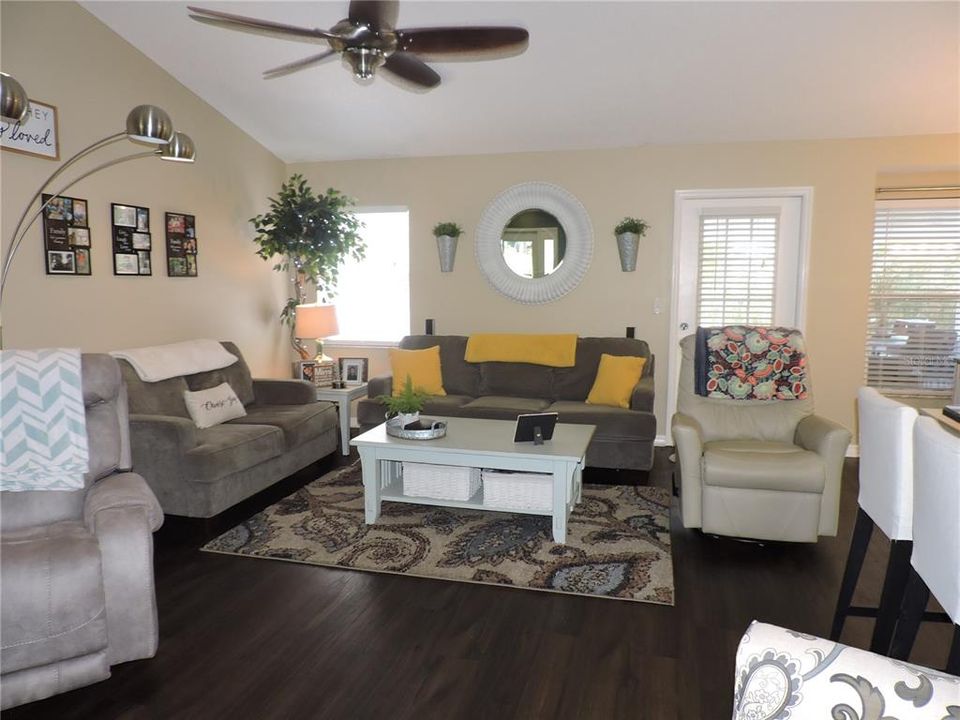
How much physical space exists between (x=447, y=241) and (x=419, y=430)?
2292 mm

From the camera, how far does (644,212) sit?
497cm

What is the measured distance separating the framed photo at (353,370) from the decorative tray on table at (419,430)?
186 cm

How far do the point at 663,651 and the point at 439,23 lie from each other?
3.20m

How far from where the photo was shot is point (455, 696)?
2025mm

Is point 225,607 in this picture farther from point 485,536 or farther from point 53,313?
point 53,313

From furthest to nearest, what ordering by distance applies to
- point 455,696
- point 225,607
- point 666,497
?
point 666,497 < point 225,607 < point 455,696

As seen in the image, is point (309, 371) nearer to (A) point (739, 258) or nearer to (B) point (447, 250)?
(B) point (447, 250)

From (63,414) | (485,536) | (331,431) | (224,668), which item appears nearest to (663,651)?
(485,536)

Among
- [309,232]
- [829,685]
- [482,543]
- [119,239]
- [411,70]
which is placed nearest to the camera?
[829,685]

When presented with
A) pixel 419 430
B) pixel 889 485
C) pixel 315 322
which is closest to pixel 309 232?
pixel 315 322

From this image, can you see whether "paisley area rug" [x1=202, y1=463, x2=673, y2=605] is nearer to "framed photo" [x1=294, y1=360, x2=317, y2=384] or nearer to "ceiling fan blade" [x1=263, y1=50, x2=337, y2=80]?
"framed photo" [x1=294, y1=360, x2=317, y2=384]

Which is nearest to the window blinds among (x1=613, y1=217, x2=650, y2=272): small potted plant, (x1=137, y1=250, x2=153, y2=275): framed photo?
(x1=613, y1=217, x2=650, y2=272): small potted plant

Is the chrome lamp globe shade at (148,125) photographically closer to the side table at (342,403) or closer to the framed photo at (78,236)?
the framed photo at (78,236)

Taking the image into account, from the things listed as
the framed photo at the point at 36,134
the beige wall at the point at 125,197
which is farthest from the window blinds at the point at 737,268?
the framed photo at the point at 36,134
